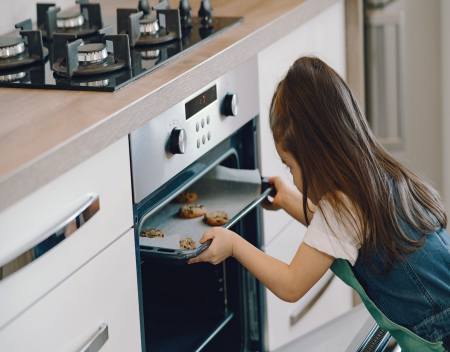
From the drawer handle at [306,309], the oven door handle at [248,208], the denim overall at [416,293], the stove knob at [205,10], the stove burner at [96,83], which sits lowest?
the drawer handle at [306,309]

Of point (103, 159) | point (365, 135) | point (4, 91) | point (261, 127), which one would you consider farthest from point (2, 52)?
point (365, 135)

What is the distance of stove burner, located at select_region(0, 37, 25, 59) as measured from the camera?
111 centimetres

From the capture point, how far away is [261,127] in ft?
4.38

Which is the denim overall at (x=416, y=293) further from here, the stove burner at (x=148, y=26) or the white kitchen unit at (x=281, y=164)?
the stove burner at (x=148, y=26)

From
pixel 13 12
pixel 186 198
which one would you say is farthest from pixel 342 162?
pixel 13 12

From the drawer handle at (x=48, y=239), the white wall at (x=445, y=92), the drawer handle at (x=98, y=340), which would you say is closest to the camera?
the drawer handle at (x=48, y=239)

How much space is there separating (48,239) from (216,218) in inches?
16.9

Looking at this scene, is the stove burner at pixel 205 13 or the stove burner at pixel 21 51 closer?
the stove burner at pixel 21 51

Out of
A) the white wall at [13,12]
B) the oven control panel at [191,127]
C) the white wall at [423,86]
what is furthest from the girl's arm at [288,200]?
the white wall at [423,86]

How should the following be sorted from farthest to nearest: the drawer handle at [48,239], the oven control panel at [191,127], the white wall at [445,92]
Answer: the white wall at [445,92]
the oven control panel at [191,127]
the drawer handle at [48,239]

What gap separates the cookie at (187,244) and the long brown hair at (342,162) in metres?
0.21

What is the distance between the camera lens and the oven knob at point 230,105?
1162 millimetres

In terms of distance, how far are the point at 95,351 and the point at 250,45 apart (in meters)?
0.63

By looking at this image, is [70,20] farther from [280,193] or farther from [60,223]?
[60,223]
